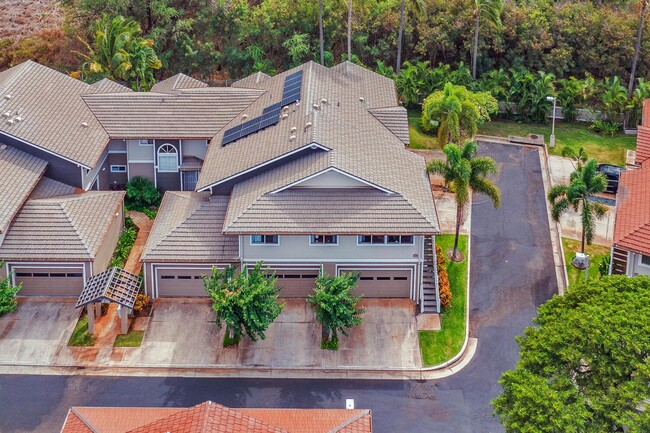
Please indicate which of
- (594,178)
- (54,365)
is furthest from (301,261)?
(594,178)

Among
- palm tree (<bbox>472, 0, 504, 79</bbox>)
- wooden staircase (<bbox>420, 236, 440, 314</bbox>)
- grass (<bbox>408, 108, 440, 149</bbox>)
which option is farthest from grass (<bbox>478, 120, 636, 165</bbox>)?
wooden staircase (<bbox>420, 236, 440, 314</bbox>)

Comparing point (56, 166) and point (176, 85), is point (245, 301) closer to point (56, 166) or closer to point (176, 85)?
point (56, 166)

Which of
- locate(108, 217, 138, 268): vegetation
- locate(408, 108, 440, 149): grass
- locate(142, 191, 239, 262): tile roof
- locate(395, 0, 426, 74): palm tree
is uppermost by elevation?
locate(395, 0, 426, 74): palm tree

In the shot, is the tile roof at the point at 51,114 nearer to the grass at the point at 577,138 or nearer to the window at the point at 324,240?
the window at the point at 324,240

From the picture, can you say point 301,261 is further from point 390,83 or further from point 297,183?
point 390,83

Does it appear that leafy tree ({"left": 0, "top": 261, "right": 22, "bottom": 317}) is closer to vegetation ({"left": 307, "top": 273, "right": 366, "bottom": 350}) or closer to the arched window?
the arched window

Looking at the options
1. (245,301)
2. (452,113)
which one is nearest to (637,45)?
(452,113)
